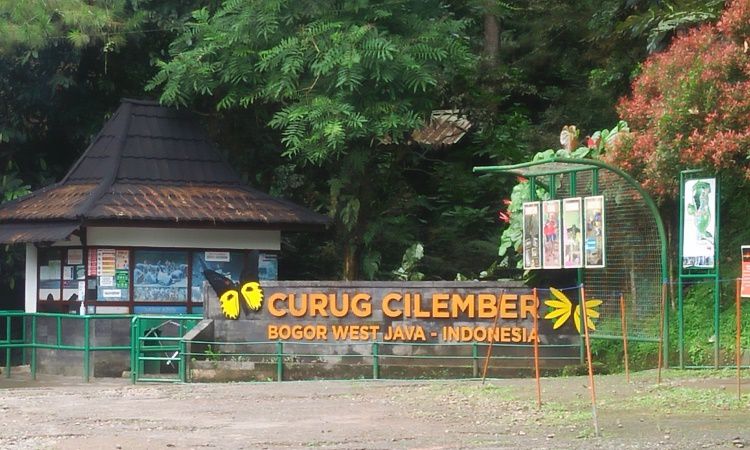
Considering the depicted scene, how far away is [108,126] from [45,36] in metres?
2.17

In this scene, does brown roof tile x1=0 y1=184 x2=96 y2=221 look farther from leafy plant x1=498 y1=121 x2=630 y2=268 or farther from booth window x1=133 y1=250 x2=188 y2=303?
leafy plant x1=498 y1=121 x2=630 y2=268

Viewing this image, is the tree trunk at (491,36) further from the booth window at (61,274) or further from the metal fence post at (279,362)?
the metal fence post at (279,362)

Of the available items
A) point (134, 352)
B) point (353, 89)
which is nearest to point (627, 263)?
point (353, 89)

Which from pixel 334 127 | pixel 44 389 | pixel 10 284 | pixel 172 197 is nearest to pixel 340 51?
pixel 334 127

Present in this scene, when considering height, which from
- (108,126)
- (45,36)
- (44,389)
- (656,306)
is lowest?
(44,389)

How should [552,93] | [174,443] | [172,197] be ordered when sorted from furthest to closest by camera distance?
[552,93] < [172,197] < [174,443]

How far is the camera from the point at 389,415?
13102 mm

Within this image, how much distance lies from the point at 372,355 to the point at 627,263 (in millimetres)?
4107

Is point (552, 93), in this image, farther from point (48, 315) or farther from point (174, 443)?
point (174, 443)

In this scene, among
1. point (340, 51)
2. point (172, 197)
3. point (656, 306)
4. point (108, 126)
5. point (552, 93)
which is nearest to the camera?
point (656, 306)

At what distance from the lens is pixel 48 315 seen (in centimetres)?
2030

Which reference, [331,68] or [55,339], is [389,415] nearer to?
[331,68]

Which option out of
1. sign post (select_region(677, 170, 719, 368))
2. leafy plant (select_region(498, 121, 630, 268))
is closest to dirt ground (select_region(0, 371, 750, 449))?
sign post (select_region(677, 170, 719, 368))

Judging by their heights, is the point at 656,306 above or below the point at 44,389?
above
